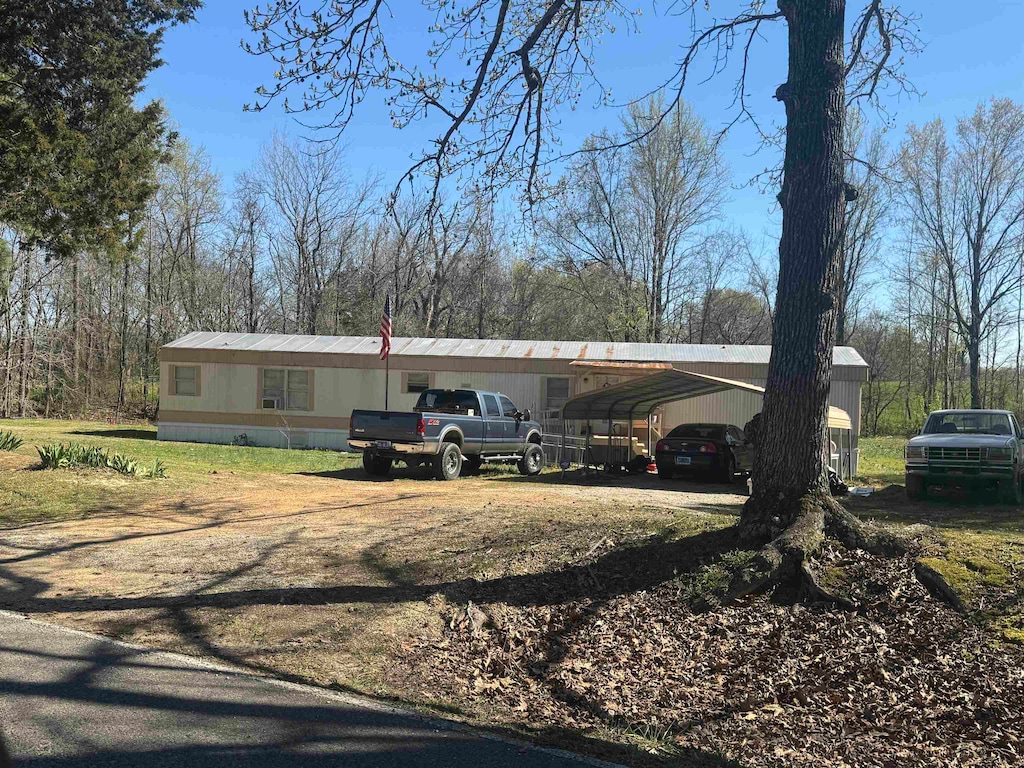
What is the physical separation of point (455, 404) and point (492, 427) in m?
1.00

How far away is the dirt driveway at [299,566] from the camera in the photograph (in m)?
5.66

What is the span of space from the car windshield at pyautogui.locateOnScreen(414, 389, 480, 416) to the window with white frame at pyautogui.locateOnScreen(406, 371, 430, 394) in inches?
244

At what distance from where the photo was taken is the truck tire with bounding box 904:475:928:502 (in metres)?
14.6

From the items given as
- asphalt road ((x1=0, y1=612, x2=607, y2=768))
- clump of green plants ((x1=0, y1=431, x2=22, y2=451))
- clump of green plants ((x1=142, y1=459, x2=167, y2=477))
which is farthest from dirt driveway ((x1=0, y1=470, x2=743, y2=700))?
clump of green plants ((x1=0, y1=431, x2=22, y2=451))

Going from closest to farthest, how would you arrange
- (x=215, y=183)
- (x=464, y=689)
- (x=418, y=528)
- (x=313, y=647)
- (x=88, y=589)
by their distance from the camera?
(x=464, y=689) → (x=313, y=647) → (x=88, y=589) → (x=418, y=528) → (x=215, y=183)

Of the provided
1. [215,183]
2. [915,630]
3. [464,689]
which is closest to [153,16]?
[464,689]

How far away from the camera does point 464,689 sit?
502 cm

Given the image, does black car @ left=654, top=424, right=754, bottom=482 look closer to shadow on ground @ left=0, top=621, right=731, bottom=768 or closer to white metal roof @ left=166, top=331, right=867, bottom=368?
white metal roof @ left=166, top=331, right=867, bottom=368

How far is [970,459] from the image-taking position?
45.8ft

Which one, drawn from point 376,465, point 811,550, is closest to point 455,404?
point 376,465

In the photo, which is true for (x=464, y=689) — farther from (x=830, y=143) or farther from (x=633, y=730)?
(x=830, y=143)

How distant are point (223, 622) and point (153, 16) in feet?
41.8

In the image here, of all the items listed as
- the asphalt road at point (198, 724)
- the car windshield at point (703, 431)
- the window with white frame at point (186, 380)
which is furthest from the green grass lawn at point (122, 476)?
the car windshield at point (703, 431)

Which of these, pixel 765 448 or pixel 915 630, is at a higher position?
pixel 765 448
